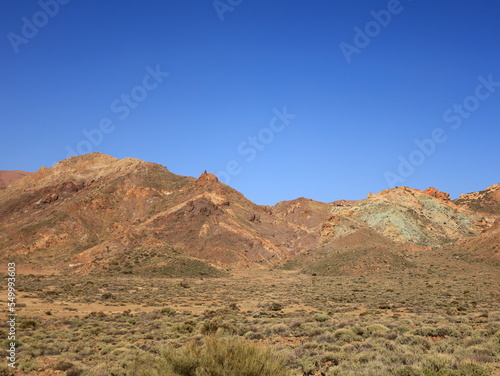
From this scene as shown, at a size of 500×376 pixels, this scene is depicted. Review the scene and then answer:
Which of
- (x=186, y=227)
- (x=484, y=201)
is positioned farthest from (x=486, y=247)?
(x=484, y=201)

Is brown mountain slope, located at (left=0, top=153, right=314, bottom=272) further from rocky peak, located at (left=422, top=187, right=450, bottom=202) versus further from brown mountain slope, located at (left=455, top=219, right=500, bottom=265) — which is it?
rocky peak, located at (left=422, top=187, right=450, bottom=202)

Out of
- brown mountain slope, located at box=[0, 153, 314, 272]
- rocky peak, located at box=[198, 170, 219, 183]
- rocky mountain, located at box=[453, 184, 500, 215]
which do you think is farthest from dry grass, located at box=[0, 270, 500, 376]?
rocky mountain, located at box=[453, 184, 500, 215]

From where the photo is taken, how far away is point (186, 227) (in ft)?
262

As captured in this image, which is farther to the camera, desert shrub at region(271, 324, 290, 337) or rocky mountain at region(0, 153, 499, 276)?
rocky mountain at region(0, 153, 499, 276)

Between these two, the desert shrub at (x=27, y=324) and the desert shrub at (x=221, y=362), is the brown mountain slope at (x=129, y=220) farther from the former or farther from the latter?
the desert shrub at (x=221, y=362)

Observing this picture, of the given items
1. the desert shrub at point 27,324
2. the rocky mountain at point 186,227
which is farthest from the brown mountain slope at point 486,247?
the desert shrub at point 27,324

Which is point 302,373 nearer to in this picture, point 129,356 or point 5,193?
point 129,356

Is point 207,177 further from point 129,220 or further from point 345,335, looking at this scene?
point 345,335

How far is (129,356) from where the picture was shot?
46.0 feet

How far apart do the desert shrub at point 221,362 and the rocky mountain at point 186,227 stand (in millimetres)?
53384

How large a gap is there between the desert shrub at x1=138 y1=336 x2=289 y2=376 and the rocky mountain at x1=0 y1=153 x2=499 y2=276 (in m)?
53.4

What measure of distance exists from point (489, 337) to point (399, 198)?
103m

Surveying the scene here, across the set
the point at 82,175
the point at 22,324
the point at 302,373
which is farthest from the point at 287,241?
the point at 302,373

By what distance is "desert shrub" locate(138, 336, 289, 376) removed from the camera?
781cm
